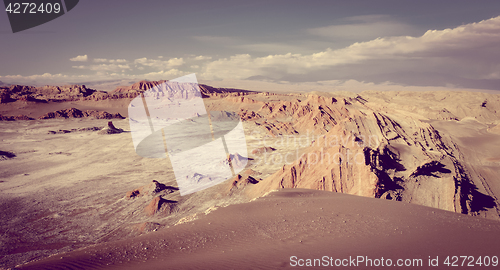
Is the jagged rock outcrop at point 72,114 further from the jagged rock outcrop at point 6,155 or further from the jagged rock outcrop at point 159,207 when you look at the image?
the jagged rock outcrop at point 159,207

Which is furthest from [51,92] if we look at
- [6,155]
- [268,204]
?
[268,204]

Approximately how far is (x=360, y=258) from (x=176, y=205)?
46.3 ft

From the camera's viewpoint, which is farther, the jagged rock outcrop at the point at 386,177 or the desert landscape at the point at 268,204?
the jagged rock outcrop at the point at 386,177

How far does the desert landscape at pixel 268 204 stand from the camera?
7152mm

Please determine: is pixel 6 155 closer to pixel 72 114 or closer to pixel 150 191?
pixel 150 191

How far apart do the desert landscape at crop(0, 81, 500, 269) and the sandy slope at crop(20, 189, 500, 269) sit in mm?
53

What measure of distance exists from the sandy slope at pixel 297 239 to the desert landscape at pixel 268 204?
0.05 meters

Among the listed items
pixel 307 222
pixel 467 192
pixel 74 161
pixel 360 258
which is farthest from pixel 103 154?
pixel 467 192

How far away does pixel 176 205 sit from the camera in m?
17.8

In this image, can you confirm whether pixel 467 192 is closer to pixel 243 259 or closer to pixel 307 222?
pixel 307 222

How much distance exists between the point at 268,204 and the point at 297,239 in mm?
3921

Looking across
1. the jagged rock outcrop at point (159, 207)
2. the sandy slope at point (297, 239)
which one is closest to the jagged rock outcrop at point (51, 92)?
the jagged rock outcrop at point (159, 207)

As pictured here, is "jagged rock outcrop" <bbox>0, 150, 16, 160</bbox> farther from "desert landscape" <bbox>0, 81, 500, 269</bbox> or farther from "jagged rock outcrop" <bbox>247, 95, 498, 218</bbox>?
"jagged rock outcrop" <bbox>247, 95, 498, 218</bbox>

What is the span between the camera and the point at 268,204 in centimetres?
1172
